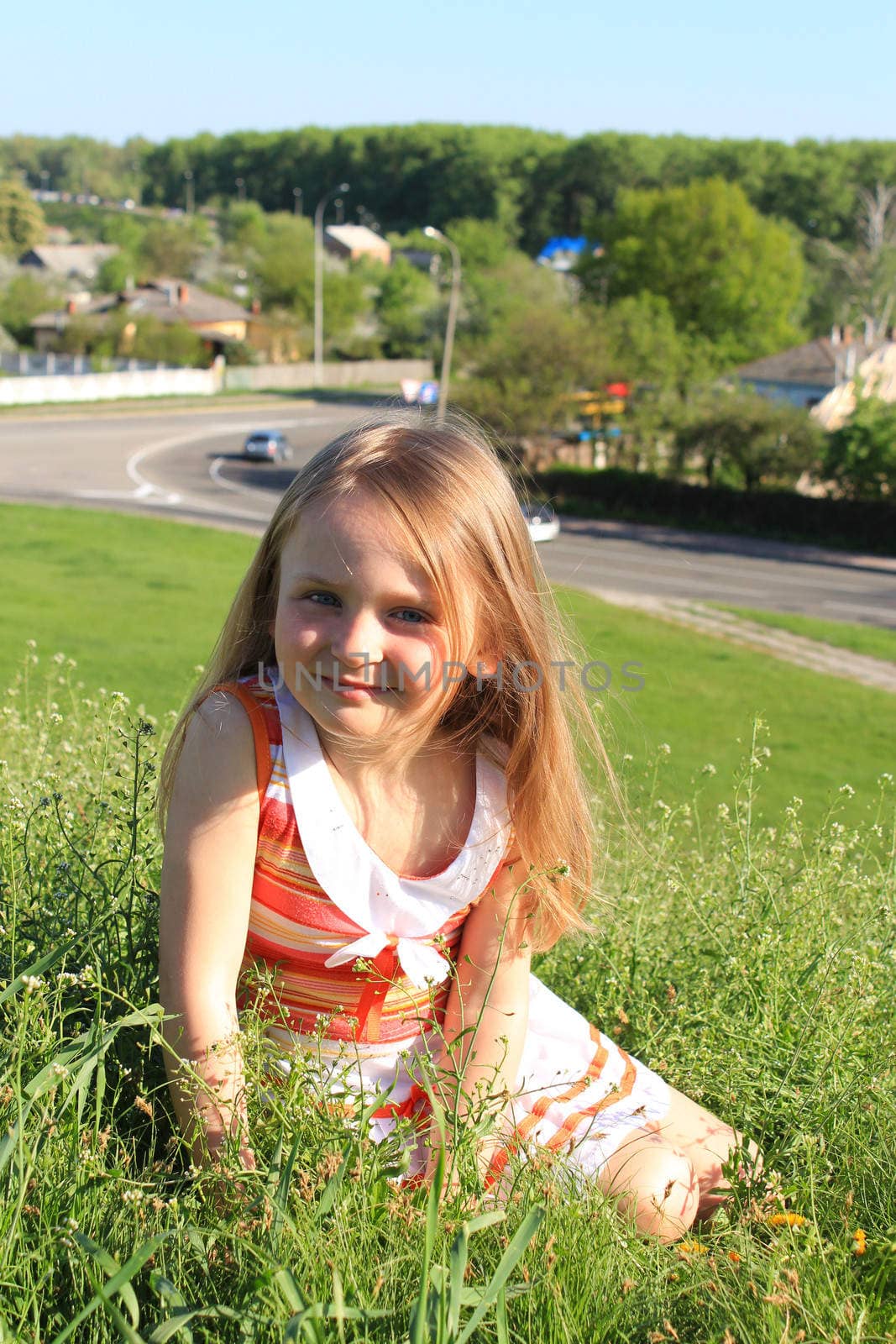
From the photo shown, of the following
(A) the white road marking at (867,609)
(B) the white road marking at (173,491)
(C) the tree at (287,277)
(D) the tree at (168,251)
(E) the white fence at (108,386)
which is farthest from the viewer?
(D) the tree at (168,251)

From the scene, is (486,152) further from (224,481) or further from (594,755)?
(594,755)

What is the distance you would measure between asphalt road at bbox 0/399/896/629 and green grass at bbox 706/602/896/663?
917 mm

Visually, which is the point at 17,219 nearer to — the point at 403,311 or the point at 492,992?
the point at 403,311

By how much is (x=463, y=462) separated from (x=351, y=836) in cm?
64

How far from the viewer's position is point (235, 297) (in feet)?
273

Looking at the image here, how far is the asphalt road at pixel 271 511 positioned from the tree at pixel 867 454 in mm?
2333

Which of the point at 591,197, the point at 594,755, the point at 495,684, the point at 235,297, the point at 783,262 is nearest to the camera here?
the point at 495,684

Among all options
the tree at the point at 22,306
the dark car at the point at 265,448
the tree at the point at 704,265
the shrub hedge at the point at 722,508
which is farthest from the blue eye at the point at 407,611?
the tree at the point at 22,306

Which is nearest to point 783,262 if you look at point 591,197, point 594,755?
point 594,755

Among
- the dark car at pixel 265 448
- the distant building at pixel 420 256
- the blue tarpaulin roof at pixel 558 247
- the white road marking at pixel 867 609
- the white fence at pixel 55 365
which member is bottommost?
the white road marking at pixel 867 609

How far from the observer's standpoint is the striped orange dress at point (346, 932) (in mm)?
1953

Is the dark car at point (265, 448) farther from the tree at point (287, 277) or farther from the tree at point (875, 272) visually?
the tree at point (287, 277)

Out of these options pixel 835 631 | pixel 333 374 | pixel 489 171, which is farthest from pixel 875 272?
pixel 489 171

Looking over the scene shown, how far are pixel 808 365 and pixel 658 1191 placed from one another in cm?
5541
